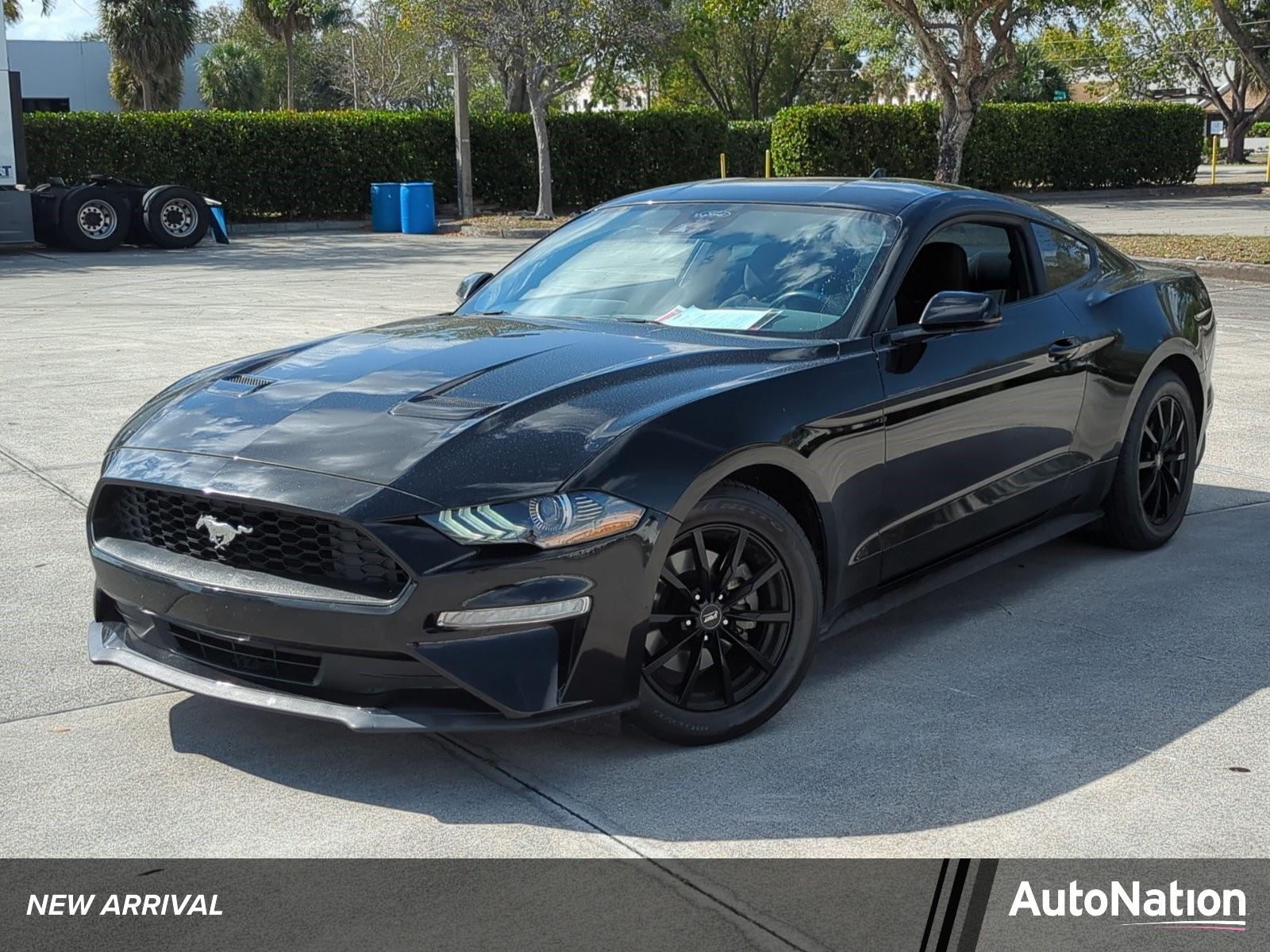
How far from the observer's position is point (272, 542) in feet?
12.6

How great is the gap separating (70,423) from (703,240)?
4.99 m

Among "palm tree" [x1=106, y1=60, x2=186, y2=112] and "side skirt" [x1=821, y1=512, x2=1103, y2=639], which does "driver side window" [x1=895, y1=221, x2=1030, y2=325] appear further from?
"palm tree" [x1=106, y1=60, x2=186, y2=112]

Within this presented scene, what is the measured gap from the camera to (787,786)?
3.91 meters

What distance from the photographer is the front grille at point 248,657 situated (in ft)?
12.5

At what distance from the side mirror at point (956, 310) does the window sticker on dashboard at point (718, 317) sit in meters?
0.49

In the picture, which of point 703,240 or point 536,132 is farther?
point 536,132

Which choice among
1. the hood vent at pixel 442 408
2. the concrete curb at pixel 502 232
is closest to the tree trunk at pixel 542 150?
the concrete curb at pixel 502 232

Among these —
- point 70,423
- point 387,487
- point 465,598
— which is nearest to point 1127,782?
point 465,598

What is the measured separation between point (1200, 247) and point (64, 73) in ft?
177

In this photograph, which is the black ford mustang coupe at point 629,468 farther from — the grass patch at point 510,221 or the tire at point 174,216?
the grass patch at point 510,221

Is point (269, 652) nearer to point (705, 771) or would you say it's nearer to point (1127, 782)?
point (705, 771)

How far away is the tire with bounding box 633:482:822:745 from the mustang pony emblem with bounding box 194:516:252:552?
1.07m

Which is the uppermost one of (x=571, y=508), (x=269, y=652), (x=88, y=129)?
(x=88, y=129)

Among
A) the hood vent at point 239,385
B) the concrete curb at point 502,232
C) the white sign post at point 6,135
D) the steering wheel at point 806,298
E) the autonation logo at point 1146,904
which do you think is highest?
the white sign post at point 6,135
